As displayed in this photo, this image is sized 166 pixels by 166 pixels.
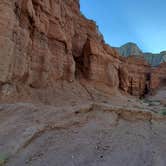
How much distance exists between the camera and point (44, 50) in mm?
11125

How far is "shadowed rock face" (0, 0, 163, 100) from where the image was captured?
7.82 metres

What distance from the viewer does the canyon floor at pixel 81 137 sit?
142 inches

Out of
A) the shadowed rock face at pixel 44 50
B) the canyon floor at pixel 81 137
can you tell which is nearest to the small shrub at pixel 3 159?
the canyon floor at pixel 81 137

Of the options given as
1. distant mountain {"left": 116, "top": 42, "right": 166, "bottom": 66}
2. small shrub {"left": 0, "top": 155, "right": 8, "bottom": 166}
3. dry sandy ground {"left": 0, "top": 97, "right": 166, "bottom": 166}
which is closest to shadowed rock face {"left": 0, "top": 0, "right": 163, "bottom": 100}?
dry sandy ground {"left": 0, "top": 97, "right": 166, "bottom": 166}

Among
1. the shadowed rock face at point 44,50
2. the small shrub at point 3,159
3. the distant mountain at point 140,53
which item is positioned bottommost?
the small shrub at point 3,159

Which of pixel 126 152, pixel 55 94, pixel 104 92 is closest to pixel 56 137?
pixel 126 152

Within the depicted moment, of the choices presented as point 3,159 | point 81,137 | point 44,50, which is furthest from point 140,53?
point 3,159

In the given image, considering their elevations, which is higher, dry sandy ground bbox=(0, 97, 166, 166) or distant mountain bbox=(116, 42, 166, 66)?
distant mountain bbox=(116, 42, 166, 66)

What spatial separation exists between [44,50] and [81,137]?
7976 millimetres

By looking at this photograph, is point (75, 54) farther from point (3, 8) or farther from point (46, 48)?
point (3, 8)

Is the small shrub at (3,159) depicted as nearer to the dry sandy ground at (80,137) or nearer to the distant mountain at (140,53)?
the dry sandy ground at (80,137)

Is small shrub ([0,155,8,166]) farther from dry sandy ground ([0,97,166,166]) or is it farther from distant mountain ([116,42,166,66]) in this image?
distant mountain ([116,42,166,66])

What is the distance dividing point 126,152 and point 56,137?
200 centimetres

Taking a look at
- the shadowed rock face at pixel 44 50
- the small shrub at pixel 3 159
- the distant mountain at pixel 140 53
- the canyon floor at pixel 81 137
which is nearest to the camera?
the small shrub at pixel 3 159
